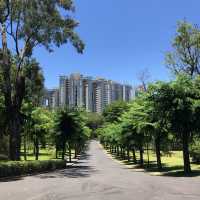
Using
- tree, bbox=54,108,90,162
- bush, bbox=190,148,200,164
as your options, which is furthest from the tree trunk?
bush, bbox=190,148,200,164

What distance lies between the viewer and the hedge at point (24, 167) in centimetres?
2572

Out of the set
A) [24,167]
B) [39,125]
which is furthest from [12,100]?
[39,125]

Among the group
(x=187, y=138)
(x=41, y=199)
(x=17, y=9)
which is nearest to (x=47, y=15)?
(x=17, y=9)

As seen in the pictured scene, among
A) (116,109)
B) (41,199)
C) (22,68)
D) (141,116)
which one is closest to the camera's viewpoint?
(41,199)

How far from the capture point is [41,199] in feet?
50.2

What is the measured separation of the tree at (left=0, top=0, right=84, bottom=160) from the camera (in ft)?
115

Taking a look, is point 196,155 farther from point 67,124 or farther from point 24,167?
point 24,167

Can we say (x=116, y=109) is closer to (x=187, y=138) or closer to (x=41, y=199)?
(x=187, y=138)

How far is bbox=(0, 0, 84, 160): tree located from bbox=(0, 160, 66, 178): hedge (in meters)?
2.83

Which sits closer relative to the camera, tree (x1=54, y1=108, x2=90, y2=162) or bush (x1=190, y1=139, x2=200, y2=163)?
bush (x1=190, y1=139, x2=200, y2=163)

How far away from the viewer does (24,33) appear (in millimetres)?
36312

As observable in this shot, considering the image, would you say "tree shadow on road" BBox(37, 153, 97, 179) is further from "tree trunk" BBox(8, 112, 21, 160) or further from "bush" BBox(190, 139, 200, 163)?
"bush" BBox(190, 139, 200, 163)

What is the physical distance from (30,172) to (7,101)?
23.0 feet

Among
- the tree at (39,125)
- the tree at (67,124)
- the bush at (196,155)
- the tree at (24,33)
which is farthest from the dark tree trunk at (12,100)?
the bush at (196,155)
